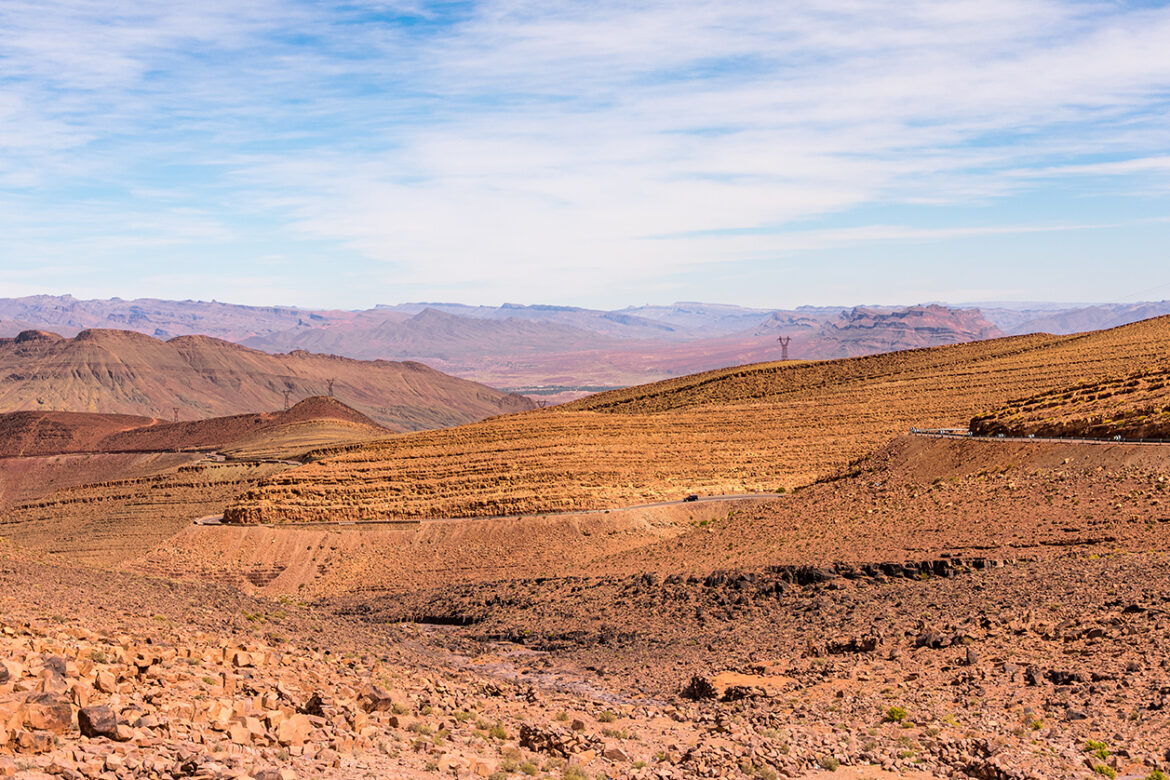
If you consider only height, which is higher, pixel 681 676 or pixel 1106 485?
pixel 1106 485

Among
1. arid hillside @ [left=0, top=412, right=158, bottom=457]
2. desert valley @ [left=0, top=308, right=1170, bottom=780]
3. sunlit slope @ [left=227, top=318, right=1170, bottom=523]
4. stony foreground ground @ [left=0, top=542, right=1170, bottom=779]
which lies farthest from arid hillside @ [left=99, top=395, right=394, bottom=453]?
stony foreground ground @ [left=0, top=542, right=1170, bottom=779]

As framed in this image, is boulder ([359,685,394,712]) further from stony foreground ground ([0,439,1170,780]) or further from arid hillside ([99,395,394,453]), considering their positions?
arid hillside ([99,395,394,453])

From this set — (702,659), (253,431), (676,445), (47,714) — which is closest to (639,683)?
(702,659)

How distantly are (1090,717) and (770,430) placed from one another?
159ft

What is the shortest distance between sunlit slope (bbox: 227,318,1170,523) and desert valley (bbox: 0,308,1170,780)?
30cm

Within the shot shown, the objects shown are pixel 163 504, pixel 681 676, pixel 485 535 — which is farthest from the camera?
pixel 163 504

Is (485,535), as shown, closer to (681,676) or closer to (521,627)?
(521,627)

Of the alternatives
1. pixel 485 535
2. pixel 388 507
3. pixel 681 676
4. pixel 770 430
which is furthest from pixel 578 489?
pixel 681 676

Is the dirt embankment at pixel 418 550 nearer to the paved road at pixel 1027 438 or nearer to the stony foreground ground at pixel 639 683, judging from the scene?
the paved road at pixel 1027 438

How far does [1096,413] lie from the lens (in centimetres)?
4191

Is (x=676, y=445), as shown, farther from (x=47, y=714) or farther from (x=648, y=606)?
(x=47, y=714)

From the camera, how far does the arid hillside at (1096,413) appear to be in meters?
38.4

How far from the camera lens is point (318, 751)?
14.1 m

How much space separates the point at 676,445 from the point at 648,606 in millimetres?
31205
